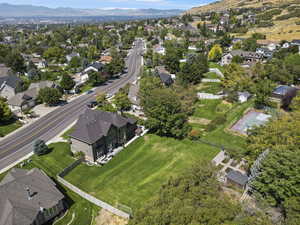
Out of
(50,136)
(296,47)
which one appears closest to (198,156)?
(50,136)

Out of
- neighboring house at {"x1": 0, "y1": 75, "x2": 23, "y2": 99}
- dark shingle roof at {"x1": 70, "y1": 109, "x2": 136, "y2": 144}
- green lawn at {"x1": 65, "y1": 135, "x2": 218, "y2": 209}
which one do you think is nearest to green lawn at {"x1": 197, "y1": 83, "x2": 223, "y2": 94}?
green lawn at {"x1": 65, "y1": 135, "x2": 218, "y2": 209}

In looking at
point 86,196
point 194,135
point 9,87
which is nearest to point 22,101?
point 9,87

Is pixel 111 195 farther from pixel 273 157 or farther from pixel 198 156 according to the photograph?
pixel 273 157

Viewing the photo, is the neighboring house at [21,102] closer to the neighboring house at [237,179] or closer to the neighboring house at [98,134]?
the neighboring house at [98,134]

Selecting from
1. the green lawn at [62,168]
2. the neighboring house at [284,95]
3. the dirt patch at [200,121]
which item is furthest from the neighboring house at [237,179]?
the neighboring house at [284,95]

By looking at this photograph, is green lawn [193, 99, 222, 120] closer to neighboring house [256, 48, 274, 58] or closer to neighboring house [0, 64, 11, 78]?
neighboring house [256, 48, 274, 58]

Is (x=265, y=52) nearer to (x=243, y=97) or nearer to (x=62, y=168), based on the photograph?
(x=243, y=97)

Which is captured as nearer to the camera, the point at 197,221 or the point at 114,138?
the point at 197,221
